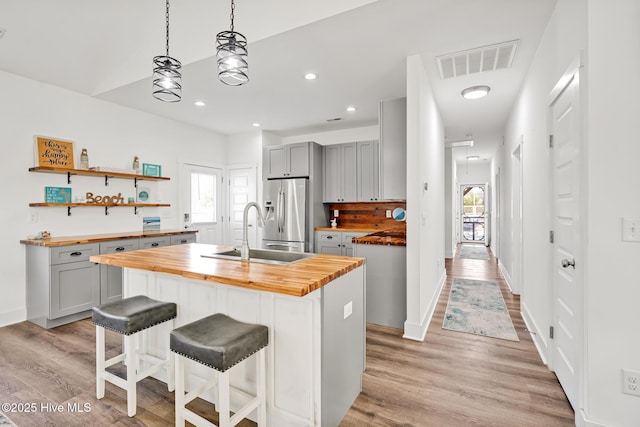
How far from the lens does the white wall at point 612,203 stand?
1.49m

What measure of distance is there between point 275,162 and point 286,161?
0.84 feet

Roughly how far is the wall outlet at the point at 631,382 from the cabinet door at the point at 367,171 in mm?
3647

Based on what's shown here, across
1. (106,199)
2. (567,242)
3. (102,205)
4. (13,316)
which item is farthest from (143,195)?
(567,242)

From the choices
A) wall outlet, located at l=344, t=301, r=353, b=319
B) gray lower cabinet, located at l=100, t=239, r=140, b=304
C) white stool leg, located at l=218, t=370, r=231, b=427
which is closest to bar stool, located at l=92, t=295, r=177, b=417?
white stool leg, located at l=218, t=370, r=231, b=427

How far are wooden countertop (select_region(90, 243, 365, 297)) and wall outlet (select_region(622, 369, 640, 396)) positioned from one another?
4.73ft

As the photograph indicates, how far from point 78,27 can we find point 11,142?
147 centimetres

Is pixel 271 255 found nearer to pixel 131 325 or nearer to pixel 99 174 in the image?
pixel 131 325

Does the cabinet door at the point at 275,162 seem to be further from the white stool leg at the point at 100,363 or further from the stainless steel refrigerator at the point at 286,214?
the white stool leg at the point at 100,363

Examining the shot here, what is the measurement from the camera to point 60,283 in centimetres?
323

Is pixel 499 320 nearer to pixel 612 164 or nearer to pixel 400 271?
pixel 400 271

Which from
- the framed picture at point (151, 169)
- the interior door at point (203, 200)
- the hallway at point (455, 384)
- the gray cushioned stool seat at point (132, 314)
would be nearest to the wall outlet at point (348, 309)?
the hallway at point (455, 384)

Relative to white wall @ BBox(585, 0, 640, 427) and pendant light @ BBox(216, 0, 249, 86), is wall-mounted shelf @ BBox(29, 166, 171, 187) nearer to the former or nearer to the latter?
pendant light @ BBox(216, 0, 249, 86)

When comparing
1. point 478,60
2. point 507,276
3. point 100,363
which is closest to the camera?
point 100,363

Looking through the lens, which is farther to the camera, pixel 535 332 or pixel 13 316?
pixel 13 316
